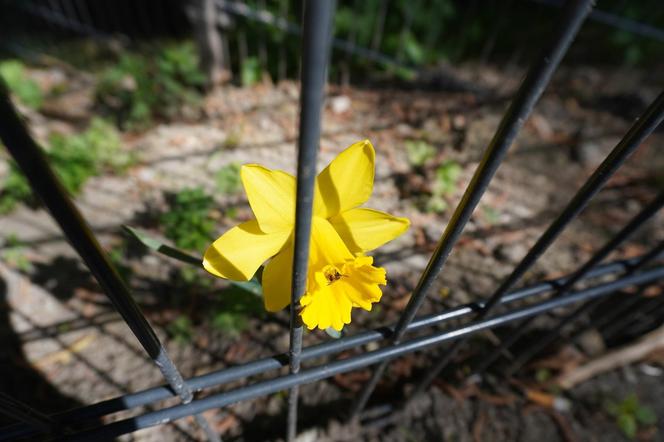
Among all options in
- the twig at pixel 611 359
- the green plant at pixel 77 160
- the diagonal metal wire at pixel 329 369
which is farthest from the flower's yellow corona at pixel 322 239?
the green plant at pixel 77 160

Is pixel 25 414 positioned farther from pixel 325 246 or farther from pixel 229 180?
pixel 229 180

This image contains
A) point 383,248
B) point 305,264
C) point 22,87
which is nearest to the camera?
point 305,264

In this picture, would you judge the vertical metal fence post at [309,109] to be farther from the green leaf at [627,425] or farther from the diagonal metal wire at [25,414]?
the green leaf at [627,425]

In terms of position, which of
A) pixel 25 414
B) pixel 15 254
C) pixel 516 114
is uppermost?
pixel 15 254

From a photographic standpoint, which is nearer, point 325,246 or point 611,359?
point 325,246

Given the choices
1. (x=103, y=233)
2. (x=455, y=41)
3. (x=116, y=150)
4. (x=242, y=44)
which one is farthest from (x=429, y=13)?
(x=103, y=233)

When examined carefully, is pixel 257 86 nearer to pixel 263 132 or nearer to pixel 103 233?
pixel 263 132

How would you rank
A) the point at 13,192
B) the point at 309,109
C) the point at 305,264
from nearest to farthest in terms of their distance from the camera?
the point at 309,109
the point at 305,264
the point at 13,192

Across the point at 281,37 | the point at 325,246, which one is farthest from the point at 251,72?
the point at 325,246
